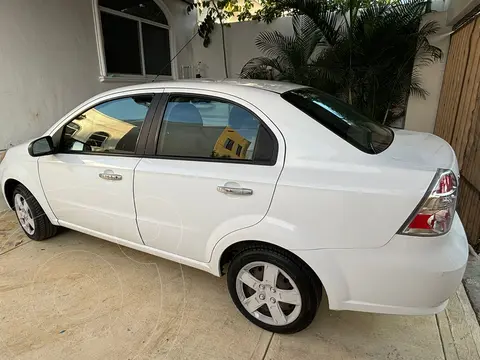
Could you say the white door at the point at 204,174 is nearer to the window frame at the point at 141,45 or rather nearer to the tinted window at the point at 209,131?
the tinted window at the point at 209,131

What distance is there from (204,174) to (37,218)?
2.24 meters

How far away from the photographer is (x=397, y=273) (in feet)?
5.71

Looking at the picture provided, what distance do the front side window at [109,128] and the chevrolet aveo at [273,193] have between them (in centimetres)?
1

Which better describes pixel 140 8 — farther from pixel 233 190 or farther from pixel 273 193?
pixel 273 193

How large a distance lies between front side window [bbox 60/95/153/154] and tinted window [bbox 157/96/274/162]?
10.6 inches

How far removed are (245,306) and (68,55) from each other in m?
5.36

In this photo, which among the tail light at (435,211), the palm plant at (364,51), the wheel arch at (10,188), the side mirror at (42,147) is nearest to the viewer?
the tail light at (435,211)

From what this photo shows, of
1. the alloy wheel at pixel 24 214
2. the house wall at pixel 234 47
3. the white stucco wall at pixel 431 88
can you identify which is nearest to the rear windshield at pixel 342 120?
the alloy wheel at pixel 24 214

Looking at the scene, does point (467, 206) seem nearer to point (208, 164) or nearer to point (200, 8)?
point (208, 164)

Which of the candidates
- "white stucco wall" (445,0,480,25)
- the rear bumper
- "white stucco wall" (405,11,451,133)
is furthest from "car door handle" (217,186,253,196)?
"white stucco wall" (405,11,451,133)

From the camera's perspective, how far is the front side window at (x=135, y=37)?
21.4ft

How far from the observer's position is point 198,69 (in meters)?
9.16

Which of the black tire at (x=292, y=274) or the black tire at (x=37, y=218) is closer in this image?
the black tire at (x=292, y=274)

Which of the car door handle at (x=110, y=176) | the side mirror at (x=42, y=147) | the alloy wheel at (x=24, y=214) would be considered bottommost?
the alloy wheel at (x=24, y=214)
